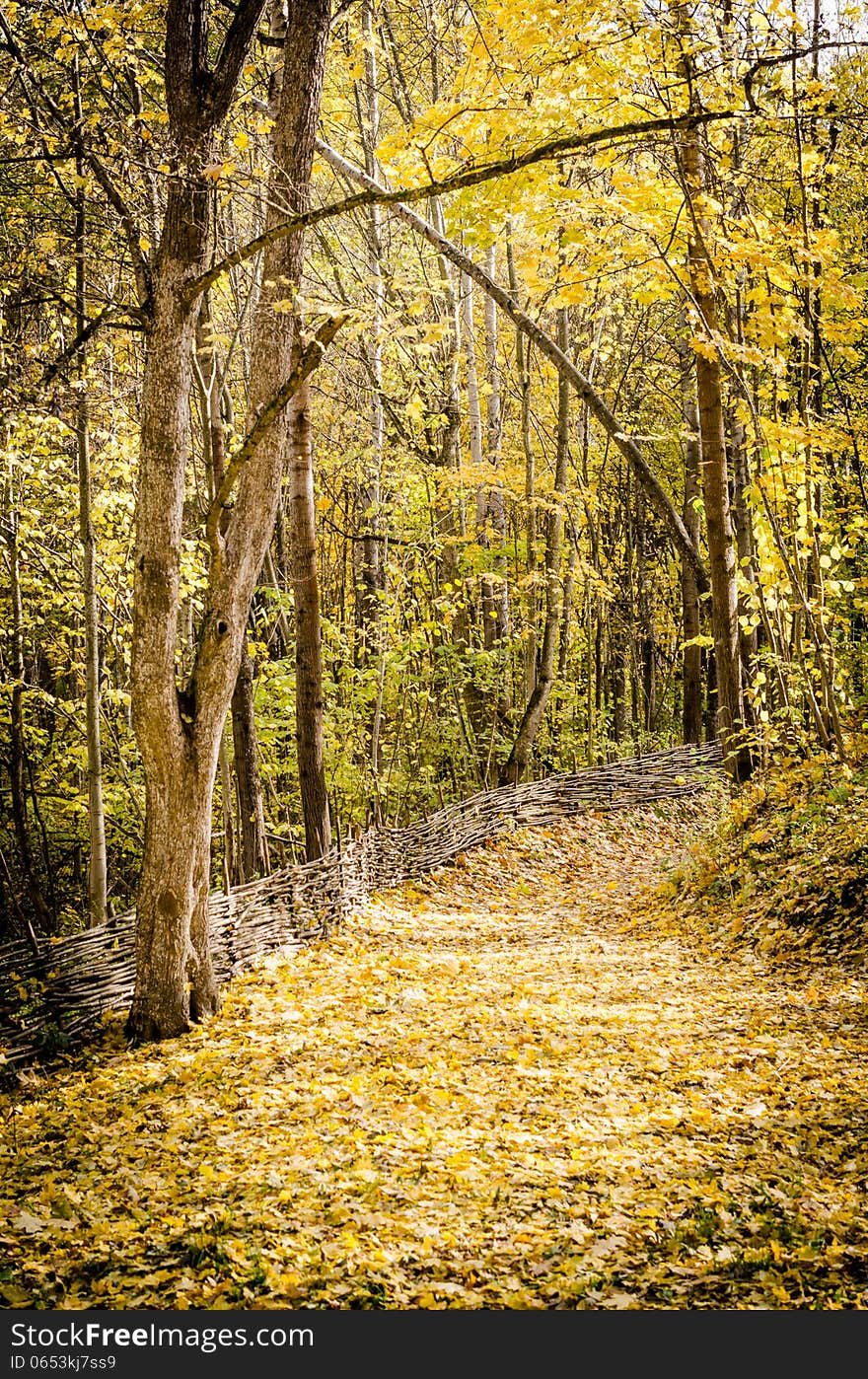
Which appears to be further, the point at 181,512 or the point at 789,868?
the point at 789,868

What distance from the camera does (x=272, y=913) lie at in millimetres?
6641

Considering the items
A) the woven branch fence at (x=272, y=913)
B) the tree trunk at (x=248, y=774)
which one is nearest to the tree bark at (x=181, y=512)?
the woven branch fence at (x=272, y=913)

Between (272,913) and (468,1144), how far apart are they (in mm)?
3047

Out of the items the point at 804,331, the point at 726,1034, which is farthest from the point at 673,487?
the point at 726,1034

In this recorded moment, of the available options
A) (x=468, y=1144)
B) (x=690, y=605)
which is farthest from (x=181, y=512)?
(x=690, y=605)

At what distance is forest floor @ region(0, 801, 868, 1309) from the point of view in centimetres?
289

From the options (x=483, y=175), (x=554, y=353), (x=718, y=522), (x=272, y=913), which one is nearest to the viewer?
(x=483, y=175)

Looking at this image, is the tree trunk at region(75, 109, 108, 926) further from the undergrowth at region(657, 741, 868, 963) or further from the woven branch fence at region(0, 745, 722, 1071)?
the undergrowth at region(657, 741, 868, 963)

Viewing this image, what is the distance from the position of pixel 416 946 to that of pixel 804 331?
498 cm

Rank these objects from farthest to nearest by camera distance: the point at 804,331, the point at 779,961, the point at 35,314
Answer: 1. the point at 35,314
2. the point at 804,331
3. the point at 779,961

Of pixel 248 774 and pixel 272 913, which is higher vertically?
pixel 248 774

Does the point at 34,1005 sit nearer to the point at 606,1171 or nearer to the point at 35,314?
the point at 606,1171

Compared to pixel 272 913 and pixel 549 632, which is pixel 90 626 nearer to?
pixel 272 913

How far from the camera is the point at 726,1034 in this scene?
16.0 ft
